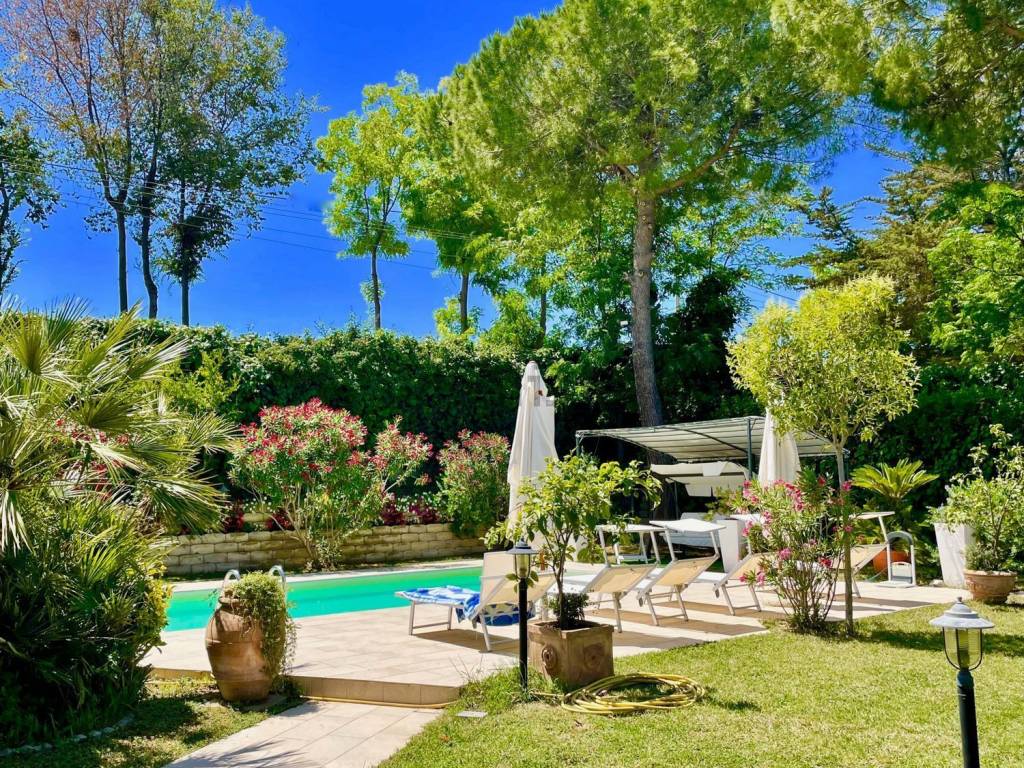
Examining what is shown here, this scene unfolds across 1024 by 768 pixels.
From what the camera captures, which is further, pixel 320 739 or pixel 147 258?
pixel 147 258

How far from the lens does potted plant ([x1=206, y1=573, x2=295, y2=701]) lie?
18.1 ft

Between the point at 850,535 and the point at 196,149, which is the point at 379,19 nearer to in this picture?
the point at 196,149

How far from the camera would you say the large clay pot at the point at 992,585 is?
27.9 feet

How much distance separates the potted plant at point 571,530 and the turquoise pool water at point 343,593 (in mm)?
4981

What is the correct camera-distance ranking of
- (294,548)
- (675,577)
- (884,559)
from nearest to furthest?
(675,577) < (884,559) < (294,548)

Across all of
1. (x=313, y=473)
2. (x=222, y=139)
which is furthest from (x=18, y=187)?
(x=313, y=473)

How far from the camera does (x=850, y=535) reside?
23.6 feet

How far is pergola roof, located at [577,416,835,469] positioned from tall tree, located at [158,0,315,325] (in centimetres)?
1448

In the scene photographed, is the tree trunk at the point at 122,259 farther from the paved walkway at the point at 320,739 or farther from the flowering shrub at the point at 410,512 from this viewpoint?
the paved walkway at the point at 320,739

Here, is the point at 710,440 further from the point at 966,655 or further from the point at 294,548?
the point at 966,655

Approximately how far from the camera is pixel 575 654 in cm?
537

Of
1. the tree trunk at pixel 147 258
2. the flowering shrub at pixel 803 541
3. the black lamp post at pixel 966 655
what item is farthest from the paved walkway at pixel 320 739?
the tree trunk at pixel 147 258

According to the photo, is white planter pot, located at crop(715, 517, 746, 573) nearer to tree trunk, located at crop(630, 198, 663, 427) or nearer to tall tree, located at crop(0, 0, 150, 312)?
tree trunk, located at crop(630, 198, 663, 427)

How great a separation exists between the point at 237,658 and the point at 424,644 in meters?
2.00
